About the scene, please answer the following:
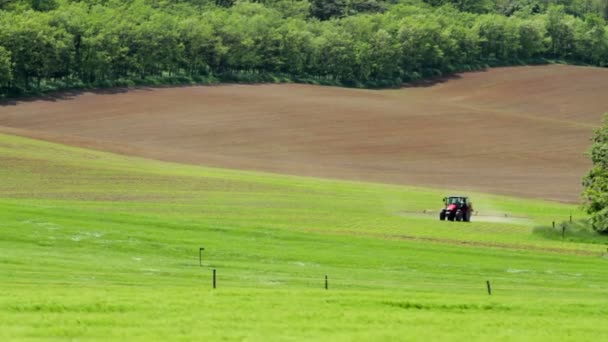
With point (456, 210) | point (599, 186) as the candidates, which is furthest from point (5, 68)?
point (599, 186)

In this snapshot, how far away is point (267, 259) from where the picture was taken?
48844 millimetres

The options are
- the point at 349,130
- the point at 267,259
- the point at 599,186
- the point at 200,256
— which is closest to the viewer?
the point at 200,256

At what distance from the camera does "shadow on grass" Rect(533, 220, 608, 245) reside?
6469cm

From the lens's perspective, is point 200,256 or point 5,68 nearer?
point 200,256

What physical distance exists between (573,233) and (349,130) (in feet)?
203

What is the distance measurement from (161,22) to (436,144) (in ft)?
222

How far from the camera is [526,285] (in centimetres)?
4503

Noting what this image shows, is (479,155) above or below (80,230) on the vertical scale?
below

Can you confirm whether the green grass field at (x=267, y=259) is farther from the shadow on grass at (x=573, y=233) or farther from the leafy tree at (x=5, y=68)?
the leafy tree at (x=5, y=68)

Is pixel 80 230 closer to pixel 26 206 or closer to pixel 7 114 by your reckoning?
pixel 26 206

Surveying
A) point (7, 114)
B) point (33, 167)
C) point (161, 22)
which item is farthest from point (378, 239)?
point (161, 22)

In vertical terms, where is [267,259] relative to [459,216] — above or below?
above

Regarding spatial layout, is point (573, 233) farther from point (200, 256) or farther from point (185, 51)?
point (185, 51)

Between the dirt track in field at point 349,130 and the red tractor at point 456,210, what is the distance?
1820 cm
